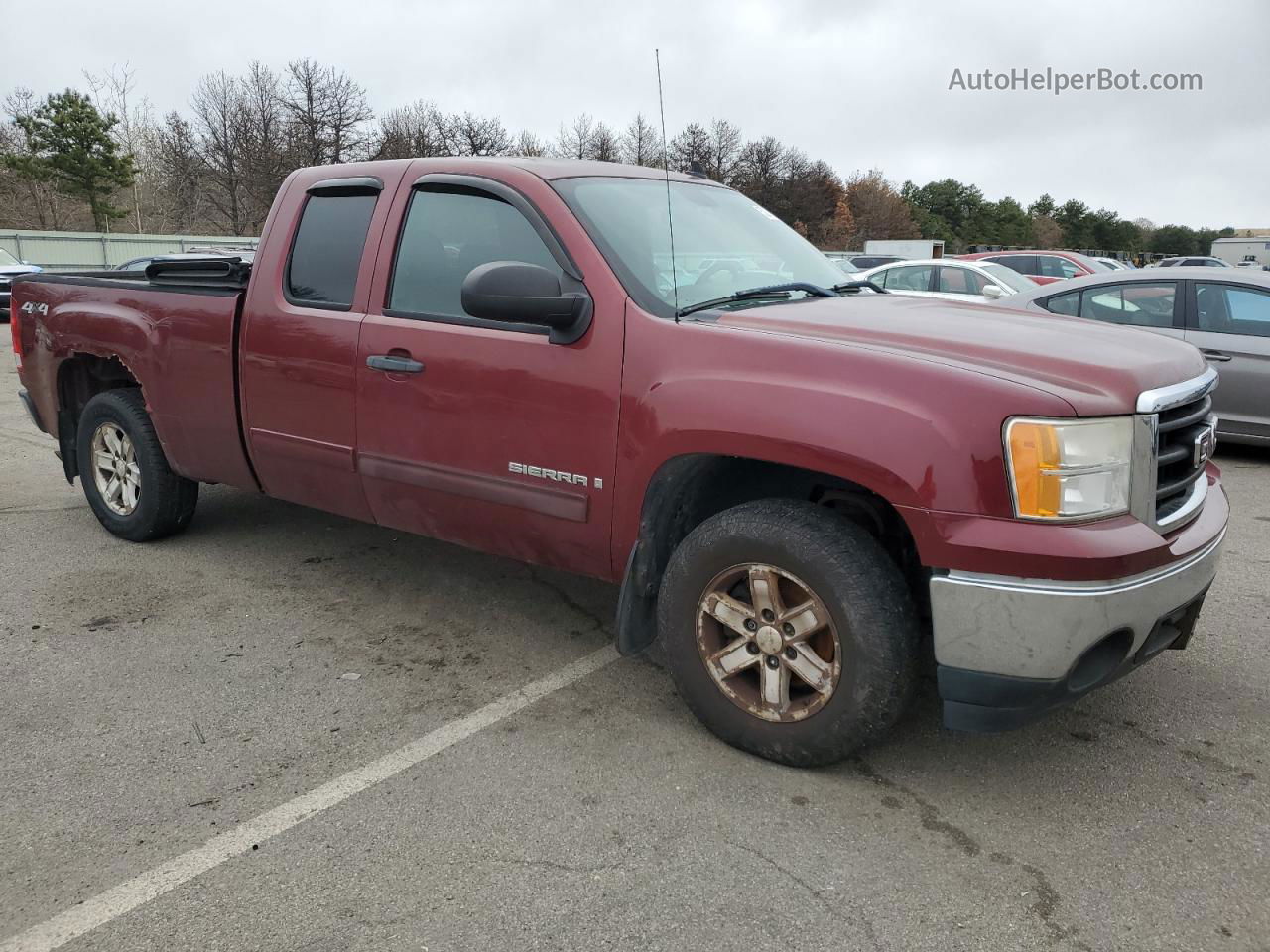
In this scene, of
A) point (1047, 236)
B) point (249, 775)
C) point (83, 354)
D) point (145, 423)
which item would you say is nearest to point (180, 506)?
point (145, 423)

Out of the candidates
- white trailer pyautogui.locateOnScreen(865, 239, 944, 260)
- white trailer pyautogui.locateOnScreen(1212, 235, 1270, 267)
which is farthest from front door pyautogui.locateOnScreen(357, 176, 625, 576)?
white trailer pyautogui.locateOnScreen(1212, 235, 1270, 267)

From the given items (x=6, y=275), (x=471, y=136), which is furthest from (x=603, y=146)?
(x=6, y=275)

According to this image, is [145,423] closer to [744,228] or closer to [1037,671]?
[744,228]

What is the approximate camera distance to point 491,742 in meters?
3.32

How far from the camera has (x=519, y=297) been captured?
3.25 meters

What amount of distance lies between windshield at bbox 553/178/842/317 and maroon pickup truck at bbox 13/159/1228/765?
1 centimetres

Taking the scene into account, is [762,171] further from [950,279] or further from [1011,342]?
[1011,342]

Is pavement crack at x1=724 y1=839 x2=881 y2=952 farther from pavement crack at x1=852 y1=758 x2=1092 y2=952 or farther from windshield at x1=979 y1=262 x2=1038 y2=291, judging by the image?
windshield at x1=979 y1=262 x2=1038 y2=291

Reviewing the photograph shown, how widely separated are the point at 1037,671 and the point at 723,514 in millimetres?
1008

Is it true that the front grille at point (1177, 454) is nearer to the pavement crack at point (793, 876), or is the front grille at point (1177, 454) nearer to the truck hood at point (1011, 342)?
the truck hood at point (1011, 342)

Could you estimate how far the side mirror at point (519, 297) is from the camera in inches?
128

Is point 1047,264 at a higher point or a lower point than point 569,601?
higher

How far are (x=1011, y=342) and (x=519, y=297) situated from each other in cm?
150

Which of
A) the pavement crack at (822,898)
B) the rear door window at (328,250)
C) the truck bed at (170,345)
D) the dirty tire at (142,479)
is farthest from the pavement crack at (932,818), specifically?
the dirty tire at (142,479)
